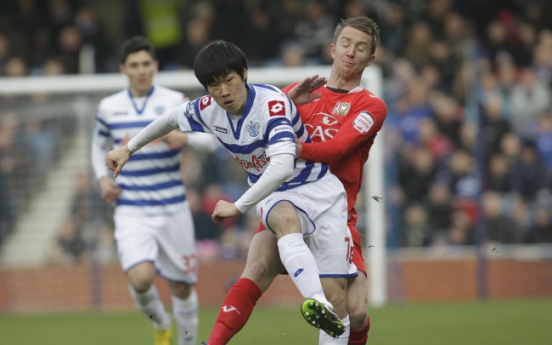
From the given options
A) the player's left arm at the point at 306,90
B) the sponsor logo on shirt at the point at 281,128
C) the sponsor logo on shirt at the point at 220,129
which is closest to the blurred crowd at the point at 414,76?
the player's left arm at the point at 306,90

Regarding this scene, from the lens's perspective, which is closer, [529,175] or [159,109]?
[159,109]

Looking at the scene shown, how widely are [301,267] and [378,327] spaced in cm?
505

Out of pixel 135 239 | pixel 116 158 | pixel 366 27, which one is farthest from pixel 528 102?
pixel 116 158

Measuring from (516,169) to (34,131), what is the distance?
6818mm

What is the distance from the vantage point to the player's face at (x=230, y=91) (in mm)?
6059

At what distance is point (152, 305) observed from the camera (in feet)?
27.4

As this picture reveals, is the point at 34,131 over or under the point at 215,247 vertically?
over

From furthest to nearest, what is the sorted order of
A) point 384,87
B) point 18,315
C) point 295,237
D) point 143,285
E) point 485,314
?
point 384,87, point 18,315, point 485,314, point 143,285, point 295,237

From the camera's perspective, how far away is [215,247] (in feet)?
46.4

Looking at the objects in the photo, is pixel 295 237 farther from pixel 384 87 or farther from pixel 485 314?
pixel 384 87

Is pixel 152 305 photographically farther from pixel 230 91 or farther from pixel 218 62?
pixel 218 62

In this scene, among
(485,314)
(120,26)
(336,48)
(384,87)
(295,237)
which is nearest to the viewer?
(295,237)

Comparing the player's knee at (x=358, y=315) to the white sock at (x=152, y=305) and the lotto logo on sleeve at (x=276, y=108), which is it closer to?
the lotto logo on sleeve at (x=276, y=108)

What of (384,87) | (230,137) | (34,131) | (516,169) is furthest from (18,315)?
(230,137)
